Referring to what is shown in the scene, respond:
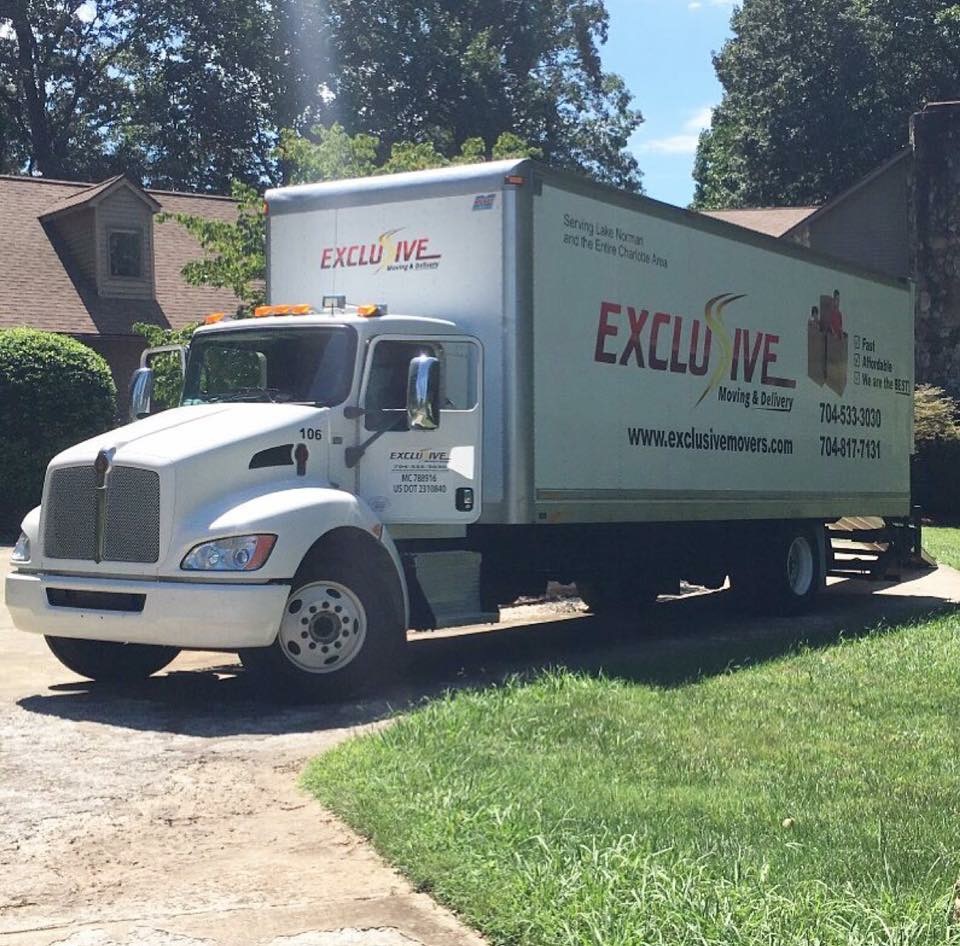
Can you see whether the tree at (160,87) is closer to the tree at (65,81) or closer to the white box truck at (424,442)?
the tree at (65,81)

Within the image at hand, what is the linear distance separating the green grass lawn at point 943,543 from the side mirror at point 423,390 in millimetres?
11356

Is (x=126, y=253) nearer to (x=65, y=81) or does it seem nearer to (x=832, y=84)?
(x=65, y=81)

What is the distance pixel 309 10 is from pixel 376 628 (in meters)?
46.2

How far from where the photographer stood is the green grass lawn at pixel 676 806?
4.99 metres

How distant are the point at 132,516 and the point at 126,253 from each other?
21.3 metres

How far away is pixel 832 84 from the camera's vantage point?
5203 cm

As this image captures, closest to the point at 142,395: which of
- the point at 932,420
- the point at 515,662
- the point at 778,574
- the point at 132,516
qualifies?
the point at 132,516

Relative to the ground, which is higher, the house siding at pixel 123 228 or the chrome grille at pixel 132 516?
the house siding at pixel 123 228

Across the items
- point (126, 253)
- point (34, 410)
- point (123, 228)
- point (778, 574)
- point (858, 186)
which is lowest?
point (778, 574)

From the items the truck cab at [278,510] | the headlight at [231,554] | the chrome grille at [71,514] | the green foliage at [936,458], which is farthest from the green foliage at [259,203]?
the headlight at [231,554]

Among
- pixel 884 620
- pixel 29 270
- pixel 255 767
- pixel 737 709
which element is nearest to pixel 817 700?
pixel 737 709

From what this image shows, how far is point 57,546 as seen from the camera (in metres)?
9.89

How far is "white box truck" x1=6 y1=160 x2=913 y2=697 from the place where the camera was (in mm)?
9555

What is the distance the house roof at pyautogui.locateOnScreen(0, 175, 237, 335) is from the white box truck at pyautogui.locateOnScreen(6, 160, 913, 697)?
16.3 m
